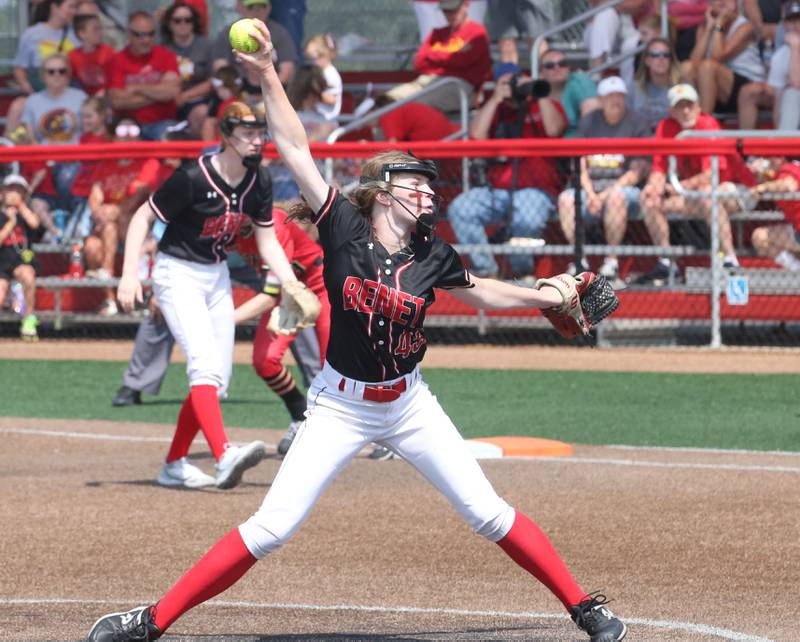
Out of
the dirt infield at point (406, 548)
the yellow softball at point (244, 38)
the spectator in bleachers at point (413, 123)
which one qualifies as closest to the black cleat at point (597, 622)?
the dirt infield at point (406, 548)

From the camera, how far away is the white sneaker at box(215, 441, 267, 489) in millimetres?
7949

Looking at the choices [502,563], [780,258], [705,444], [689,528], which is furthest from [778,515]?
[780,258]

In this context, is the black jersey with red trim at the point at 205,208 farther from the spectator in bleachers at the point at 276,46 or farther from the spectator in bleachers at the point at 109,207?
the spectator in bleachers at the point at 276,46

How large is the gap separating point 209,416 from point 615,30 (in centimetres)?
985

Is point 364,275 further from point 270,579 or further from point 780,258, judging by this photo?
point 780,258

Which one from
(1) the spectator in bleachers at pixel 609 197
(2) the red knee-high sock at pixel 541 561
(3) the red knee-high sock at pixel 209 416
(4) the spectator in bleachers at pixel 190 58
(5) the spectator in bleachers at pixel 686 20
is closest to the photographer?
(2) the red knee-high sock at pixel 541 561

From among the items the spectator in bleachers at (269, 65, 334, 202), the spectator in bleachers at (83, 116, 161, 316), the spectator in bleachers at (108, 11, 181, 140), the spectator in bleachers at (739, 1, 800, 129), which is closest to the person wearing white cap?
the spectator in bleachers at (83, 116, 161, 316)

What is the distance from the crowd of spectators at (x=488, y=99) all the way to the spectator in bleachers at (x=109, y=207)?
0.02m

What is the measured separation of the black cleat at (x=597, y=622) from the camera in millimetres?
5023

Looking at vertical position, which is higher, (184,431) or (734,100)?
(734,100)

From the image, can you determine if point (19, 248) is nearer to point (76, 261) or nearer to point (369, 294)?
point (76, 261)

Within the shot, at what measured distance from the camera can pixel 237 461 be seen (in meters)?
7.97

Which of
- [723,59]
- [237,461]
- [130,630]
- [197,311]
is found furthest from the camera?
[723,59]

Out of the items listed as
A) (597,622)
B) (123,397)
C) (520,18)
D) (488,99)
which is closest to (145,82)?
(488,99)
